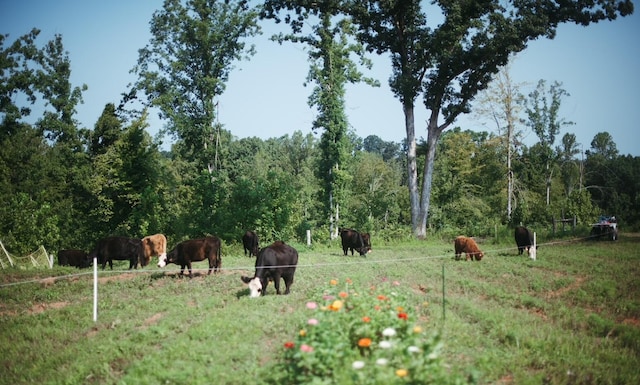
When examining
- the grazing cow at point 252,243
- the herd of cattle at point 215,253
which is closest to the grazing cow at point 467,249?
the herd of cattle at point 215,253

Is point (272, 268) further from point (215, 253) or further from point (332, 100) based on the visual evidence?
point (332, 100)

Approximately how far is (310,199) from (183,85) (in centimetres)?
2377

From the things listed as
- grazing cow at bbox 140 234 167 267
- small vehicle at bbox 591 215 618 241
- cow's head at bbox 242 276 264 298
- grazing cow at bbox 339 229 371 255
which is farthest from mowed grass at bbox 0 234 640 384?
small vehicle at bbox 591 215 618 241

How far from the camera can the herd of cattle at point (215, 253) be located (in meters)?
11.6

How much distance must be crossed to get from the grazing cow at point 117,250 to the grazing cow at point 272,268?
29.8 feet

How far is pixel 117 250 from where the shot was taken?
727 inches

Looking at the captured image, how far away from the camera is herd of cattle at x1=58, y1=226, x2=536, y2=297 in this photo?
38.2ft

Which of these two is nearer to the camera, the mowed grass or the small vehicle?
the mowed grass

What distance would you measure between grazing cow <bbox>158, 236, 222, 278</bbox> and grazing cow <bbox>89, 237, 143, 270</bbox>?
12.7ft

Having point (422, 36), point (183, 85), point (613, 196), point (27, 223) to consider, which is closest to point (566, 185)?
point (613, 196)

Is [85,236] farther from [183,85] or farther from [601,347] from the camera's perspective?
[601,347]

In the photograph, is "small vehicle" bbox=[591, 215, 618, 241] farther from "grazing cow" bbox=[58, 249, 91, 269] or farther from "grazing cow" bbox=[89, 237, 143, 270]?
"grazing cow" bbox=[58, 249, 91, 269]

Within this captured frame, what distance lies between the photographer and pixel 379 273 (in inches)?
591

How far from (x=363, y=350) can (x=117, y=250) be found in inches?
593
